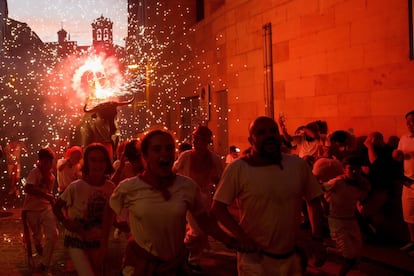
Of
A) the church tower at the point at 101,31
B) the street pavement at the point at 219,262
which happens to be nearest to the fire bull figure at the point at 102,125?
the street pavement at the point at 219,262

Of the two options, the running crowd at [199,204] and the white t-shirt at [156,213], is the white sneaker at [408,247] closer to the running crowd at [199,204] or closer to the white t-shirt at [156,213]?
the running crowd at [199,204]

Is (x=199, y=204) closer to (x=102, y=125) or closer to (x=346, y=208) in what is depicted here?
(x=346, y=208)

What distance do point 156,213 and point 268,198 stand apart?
81cm

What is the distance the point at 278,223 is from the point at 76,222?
79.9 inches

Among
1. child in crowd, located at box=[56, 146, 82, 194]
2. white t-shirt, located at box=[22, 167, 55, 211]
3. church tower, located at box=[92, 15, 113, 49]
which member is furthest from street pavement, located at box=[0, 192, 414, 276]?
church tower, located at box=[92, 15, 113, 49]

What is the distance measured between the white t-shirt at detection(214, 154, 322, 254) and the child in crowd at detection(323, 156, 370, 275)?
2358 mm

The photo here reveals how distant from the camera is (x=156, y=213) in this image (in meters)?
4.00

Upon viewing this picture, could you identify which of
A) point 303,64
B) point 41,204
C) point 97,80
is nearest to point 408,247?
point 303,64

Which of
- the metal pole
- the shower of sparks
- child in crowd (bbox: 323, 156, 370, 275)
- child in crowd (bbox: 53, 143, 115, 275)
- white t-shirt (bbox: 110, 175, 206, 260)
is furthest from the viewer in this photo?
the shower of sparks

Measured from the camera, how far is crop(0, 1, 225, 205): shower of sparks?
19.9m

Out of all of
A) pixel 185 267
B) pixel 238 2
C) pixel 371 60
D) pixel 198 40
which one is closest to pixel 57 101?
pixel 198 40

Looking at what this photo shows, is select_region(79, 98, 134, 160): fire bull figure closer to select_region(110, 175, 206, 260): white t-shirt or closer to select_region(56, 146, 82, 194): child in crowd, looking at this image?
select_region(56, 146, 82, 194): child in crowd

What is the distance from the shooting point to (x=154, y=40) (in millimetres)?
24562

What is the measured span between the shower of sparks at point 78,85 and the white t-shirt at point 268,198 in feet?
37.3
